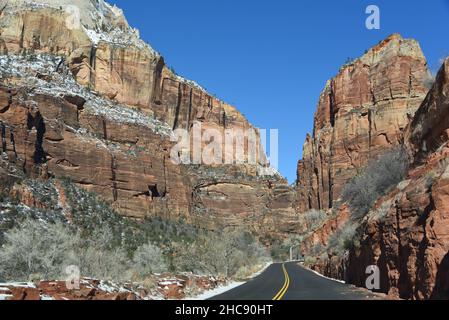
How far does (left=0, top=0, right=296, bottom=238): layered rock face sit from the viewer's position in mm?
78375

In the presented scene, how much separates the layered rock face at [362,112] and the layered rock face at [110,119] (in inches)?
977

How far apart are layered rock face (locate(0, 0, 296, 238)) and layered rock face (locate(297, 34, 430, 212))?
24.8 metres

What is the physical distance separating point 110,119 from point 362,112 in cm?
5830

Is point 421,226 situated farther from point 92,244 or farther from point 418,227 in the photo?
point 92,244

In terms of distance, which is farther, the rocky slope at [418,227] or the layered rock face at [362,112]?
the layered rock face at [362,112]

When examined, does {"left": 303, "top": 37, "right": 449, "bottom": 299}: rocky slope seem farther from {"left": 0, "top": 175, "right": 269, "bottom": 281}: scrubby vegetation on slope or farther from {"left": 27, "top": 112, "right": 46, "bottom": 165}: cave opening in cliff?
{"left": 27, "top": 112, "right": 46, "bottom": 165}: cave opening in cliff

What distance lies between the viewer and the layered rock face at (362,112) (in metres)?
108

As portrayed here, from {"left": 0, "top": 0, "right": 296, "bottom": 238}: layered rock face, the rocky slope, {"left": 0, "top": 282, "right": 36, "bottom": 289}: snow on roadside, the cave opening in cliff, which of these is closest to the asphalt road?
the rocky slope

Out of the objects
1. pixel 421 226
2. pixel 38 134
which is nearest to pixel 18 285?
pixel 421 226

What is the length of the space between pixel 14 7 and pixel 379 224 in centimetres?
10836

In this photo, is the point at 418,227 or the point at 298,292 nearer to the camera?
the point at 418,227

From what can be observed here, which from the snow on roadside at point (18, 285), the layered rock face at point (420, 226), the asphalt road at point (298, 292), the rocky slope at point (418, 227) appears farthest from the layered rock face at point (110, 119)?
the snow on roadside at point (18, 285)

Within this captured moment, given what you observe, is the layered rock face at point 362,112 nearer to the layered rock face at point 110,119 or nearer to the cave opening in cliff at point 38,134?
the layered rock face at point 110,119

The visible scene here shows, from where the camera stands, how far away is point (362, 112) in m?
116
